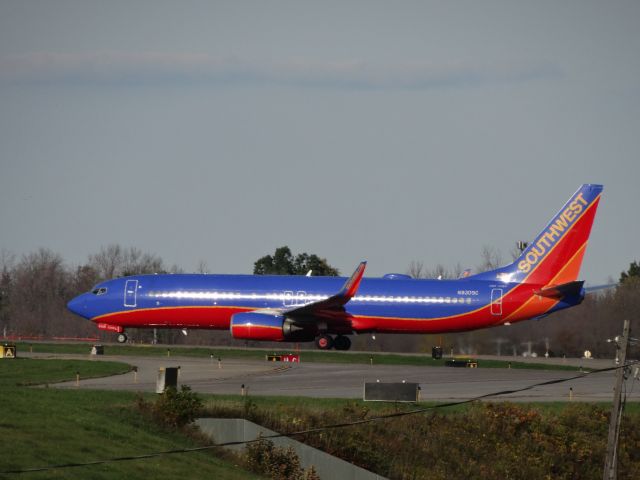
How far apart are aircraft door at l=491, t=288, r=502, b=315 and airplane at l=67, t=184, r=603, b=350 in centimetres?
6

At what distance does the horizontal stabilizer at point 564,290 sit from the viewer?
188ft

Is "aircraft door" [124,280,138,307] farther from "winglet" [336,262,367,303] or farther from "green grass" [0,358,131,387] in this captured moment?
"winglet" [336,262,367,303]

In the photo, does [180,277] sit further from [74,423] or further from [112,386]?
[74,423]

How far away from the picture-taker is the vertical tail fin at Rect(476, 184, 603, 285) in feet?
195

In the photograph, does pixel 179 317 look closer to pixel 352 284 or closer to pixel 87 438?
pixel 352 284

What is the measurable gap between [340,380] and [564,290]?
16821 millimetres

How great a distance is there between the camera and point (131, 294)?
202 feet

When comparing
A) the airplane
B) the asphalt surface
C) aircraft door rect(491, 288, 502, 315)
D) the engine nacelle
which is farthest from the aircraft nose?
aircraft door rect(491, 288, 502, 315)

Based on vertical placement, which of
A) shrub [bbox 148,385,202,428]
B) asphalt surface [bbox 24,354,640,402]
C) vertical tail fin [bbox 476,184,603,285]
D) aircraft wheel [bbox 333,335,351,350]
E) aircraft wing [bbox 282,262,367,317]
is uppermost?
vertical tail fin [bbox 476,184,603,285]

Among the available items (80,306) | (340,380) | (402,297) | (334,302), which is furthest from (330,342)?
(80,306)

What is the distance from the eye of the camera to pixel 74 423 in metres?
28.1

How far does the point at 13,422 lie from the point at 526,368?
37331 mm

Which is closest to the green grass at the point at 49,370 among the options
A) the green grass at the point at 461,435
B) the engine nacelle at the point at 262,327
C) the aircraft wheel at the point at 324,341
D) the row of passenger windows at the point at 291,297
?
the engine nacelle at the point at 262,327

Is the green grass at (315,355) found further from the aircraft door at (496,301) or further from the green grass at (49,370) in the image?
the green grass at (49,370)
